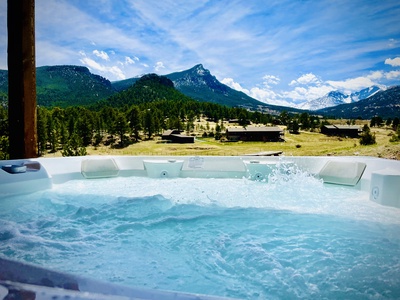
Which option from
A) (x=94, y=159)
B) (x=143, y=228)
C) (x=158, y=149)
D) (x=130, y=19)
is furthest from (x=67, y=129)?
(x=143, y=228)

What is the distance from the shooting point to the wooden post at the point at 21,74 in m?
3.89

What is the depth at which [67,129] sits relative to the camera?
1358 inches

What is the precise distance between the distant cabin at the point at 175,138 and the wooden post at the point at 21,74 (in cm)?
3393

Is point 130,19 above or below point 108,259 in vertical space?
above

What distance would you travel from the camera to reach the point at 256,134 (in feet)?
132

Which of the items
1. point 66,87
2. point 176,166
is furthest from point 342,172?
point 66,87

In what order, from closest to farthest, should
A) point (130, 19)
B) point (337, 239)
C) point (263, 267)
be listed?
point (263, 267), point (337, 239), point (130, 19)

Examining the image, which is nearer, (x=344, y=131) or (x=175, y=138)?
(x=175, y=138)

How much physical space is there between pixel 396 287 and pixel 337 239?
0.69 meters

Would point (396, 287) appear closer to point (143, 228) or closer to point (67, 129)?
point (143, 228)

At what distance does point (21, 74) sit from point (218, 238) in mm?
3531

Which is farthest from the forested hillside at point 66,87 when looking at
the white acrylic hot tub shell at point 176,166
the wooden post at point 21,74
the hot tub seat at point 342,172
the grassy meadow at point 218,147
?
the hot tub seat at point 342,172

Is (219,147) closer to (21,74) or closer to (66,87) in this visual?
(21,74)

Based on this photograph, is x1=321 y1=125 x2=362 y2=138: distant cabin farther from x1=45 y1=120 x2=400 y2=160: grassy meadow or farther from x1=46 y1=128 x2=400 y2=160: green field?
x1=46 y1=128 x2=400 y2=160: green field
